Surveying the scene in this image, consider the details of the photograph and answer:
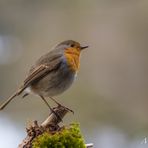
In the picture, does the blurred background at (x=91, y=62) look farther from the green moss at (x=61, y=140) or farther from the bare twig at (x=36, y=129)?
the green moss at (x=61, y=140)

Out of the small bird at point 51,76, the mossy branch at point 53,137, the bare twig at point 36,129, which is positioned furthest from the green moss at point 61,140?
the small bird at point 51,76

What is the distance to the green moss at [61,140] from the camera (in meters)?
4.85

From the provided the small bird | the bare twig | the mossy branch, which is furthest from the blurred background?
the mossy branch

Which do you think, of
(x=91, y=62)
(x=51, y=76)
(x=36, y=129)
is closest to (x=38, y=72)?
(x=51, y=76)

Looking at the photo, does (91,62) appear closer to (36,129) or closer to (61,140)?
(36,129)

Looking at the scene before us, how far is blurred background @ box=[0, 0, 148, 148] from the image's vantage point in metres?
12.0

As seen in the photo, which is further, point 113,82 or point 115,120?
point 113,82

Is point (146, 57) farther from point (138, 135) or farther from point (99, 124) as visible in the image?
point (138, 135)

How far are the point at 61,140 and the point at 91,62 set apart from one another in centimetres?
1139

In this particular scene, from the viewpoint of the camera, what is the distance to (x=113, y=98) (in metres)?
14.1

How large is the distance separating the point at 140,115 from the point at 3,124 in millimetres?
2307

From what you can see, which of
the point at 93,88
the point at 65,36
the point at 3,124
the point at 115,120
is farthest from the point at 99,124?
the point at 65,36

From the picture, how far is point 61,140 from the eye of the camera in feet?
16.0

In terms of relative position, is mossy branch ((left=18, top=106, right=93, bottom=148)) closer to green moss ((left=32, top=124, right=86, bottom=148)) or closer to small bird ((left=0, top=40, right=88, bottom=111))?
green moss ((left=32, top=124, right=86, bottom=148))
